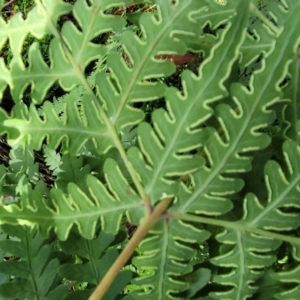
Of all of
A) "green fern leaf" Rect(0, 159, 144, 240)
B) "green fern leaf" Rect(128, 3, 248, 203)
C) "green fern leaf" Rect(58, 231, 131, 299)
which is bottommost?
"green fern leaf" Rect(58, 231, 131, 299)

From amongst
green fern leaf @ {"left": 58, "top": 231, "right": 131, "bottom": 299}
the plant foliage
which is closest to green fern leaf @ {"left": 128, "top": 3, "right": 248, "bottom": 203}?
the plant foliage

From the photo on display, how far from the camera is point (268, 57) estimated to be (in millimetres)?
625

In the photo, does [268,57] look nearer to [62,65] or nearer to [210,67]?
[210,67]

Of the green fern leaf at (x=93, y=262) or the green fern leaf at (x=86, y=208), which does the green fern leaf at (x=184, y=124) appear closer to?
the green fern leaf at (x=86, y=208)

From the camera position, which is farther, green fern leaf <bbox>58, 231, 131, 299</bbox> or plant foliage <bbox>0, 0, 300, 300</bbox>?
green fern leaf <bbox>58, 231, 131, 299</bbox>

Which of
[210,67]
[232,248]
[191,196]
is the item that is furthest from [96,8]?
[232,248]

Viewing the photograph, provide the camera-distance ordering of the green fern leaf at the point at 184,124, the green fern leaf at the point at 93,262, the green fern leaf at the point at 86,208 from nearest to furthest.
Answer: the green fern leaf at the point at 184,124, the green fern leaf at the point at 86,208, the green fern leaf at the point at 93,262

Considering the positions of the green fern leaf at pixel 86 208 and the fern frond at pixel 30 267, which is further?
the fern frond at pixel 30 267

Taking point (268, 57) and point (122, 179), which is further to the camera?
point (122, 179)

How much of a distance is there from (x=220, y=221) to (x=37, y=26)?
15.3 inches

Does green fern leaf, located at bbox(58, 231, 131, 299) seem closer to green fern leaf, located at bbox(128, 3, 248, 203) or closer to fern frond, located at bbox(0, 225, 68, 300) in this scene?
fern frond, located at bbox(0, 225, 68, 300)

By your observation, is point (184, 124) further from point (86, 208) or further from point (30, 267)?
point (30, 267)

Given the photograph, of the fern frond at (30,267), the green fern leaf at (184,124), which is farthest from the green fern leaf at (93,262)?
the green fern leaf at (184,124)

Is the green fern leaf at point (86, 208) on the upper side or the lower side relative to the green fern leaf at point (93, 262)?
upper
